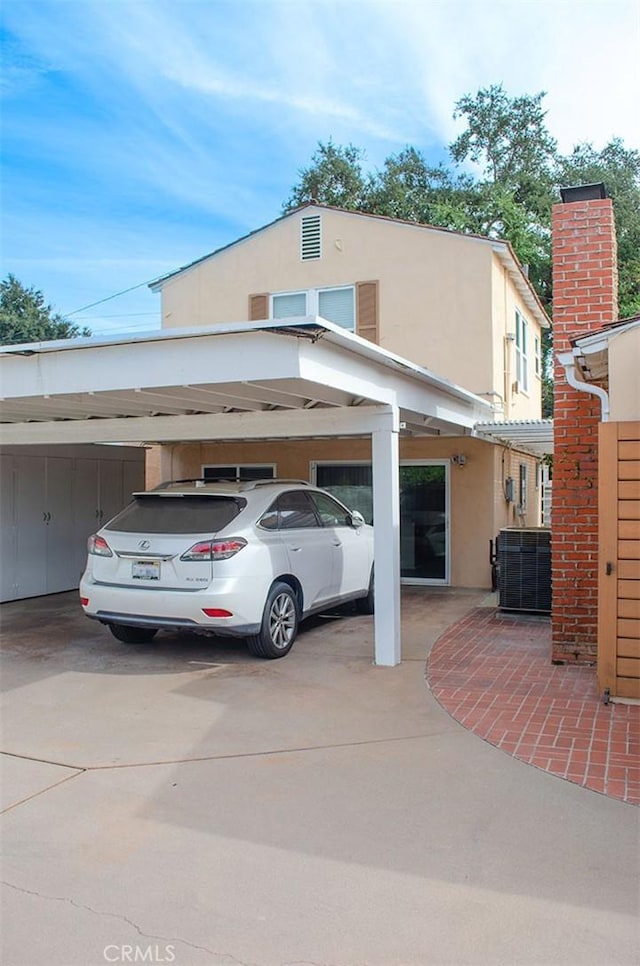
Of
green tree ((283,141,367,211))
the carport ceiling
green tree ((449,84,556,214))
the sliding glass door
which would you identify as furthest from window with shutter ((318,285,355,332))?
green tree ((449,84,556,214))

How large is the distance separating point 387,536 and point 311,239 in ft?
25.6

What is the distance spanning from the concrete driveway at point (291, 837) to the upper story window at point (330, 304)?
8.03 meters

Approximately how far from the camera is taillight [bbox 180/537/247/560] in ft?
21.0

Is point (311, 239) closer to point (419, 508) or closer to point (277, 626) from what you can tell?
point (419, 508)

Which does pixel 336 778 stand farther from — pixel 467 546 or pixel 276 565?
pixel 467 546

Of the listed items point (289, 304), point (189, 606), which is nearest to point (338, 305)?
point (289, 304)

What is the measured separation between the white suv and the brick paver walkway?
1568 millimetres

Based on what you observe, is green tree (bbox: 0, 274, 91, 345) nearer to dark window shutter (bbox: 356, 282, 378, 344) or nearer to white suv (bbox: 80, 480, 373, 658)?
→ dark window shutter (bbox: 356, 282, 378, 344)

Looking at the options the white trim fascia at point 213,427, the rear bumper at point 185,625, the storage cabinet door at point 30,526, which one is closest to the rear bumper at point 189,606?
the rear bumper at point 185,625

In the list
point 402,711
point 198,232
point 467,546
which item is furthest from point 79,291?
point 402,711

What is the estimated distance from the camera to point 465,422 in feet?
32.2

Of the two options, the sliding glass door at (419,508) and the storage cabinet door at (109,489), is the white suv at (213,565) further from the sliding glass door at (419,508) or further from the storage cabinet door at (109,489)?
the storage cabinet door at (109,489)

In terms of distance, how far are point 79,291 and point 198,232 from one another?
9550 mm

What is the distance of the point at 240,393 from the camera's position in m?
6.14
